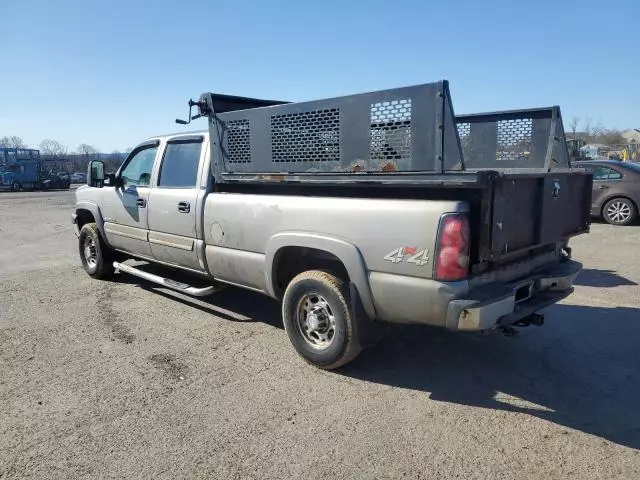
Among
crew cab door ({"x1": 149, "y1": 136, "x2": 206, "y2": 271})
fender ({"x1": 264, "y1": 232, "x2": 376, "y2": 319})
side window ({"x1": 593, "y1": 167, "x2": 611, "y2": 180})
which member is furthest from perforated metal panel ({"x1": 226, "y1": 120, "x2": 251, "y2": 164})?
side window ({"x1": 593, "y1": 167, "x2": 611, "y2": 180})

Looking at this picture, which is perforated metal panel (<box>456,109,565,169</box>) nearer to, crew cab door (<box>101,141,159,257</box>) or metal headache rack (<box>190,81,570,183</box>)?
metal headache rack (<box>190,81,570,183</box>)

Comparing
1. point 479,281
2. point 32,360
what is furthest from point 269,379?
point 32,360

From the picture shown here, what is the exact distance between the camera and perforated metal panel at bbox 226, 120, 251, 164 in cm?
448

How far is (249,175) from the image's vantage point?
4.43 m

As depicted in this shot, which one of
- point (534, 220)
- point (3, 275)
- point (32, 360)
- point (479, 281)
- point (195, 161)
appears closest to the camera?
point (479, 281)

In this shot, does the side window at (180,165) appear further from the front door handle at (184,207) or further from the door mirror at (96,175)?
the door mirror at (96,175)

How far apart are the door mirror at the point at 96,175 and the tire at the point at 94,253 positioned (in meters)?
0.74

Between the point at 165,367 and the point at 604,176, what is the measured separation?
11.7 meters

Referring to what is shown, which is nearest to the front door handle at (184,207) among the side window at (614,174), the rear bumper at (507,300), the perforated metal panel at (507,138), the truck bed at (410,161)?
the truck bed at (410,161)

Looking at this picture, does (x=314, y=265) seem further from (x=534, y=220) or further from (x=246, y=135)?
(x=534, y=220)

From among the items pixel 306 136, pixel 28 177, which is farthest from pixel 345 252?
pixel 28 177

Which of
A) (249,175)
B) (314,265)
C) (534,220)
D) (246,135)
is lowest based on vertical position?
(314,265)

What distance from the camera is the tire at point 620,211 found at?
11633 mm

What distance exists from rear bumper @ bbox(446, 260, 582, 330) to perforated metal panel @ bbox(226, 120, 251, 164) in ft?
7.80
